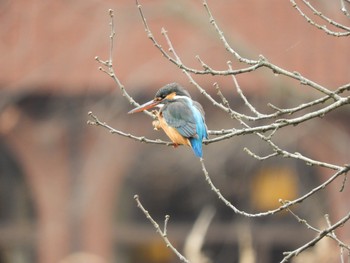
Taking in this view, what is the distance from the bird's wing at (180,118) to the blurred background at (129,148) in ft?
26.6

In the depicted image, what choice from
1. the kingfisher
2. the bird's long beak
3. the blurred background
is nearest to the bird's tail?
the kingfisher

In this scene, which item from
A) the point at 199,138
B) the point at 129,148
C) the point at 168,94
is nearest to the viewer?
the point at 199,138

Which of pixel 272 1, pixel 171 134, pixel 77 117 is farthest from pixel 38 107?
pixel 171 134

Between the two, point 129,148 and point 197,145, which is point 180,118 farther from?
point 129,148

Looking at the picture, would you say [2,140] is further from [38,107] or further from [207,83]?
[207,83]

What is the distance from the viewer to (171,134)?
627 cm

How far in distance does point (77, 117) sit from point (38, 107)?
→ 49 centimetres

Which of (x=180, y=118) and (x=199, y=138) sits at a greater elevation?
(x=180, y=118)

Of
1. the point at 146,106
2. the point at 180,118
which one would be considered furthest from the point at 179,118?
the point at 146,106

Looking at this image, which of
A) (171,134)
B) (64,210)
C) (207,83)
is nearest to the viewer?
(171,134)

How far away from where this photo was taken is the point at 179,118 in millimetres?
6246

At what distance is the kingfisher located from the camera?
20.2ft

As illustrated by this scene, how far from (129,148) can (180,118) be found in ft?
34.2

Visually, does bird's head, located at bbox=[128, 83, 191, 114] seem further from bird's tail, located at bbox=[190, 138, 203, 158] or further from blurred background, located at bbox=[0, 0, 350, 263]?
blurred background, located at bbox=[0, 0, 350, 263]
